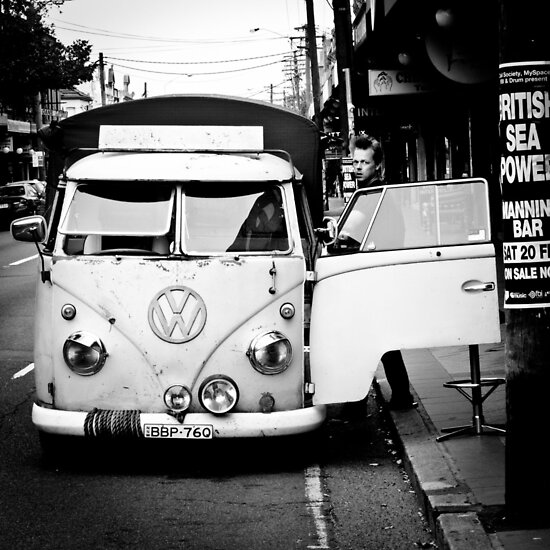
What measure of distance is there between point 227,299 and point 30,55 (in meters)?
39.6

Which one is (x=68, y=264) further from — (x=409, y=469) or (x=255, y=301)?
(x=409, y=469)

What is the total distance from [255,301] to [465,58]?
9.75 meters

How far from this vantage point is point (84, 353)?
7.08 meters

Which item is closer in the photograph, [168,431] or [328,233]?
[168,431]

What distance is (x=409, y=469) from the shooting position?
7.04 m

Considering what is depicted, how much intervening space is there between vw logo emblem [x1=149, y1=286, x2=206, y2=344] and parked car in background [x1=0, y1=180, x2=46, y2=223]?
3801 centimetres

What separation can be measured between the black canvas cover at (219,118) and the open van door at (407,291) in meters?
1.45

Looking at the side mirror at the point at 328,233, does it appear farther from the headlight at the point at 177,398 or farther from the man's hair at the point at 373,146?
the headlight at the point at 177,398

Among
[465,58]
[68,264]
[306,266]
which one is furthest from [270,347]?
[465,58]

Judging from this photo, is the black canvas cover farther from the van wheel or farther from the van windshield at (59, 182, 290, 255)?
the van wheel

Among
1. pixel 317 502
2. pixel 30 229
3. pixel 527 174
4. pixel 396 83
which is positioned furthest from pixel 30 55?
pixel 527 174

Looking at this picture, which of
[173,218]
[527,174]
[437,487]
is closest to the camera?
[527,174]

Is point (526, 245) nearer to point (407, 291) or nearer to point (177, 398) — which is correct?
point (407, 291)

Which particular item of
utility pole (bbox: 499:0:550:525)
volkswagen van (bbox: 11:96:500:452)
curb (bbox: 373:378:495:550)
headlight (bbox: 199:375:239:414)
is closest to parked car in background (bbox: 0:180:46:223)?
volkswagen van (bbox: 11:96:500:452)
